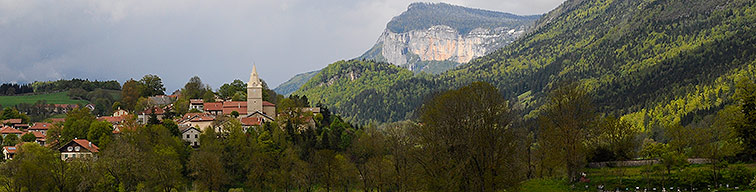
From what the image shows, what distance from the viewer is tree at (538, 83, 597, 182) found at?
5069 centimetres

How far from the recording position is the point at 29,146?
6762 cm

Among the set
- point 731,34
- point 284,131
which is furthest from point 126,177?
point 731,34

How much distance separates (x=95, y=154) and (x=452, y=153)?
49257mm

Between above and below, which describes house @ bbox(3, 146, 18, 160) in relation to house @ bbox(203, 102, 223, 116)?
below

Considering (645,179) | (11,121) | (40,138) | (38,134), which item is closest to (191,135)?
(40,138)

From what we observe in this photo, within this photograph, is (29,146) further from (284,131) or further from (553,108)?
(553,108)

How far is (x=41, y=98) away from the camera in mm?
138750

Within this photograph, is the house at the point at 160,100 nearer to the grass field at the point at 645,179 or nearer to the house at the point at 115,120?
the house at the point at 115,120

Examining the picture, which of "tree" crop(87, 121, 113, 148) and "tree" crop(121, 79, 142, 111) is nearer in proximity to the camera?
"tree" crop(87, 121, 113, 148)

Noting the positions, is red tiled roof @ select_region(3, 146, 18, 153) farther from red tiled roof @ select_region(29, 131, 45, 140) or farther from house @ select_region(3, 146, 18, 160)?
red tiled roof @ select_region(29, 131, 45, 140)

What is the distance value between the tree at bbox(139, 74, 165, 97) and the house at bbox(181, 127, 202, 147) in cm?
3518

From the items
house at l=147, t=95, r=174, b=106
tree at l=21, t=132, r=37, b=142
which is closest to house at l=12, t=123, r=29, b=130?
tree at l=21, t=132, r=37, b=142

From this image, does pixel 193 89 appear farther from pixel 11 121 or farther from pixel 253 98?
pixel 11 121

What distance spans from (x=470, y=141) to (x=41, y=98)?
124 m
